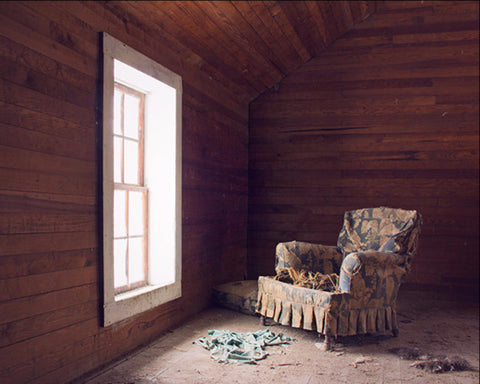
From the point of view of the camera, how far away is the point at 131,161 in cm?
341

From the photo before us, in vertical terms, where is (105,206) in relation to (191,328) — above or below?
above

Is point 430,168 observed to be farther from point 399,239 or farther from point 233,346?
point 233,346

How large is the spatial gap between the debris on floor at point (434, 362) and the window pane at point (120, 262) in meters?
2.05

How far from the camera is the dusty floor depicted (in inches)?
105

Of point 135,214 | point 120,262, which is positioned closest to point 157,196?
point 135,214

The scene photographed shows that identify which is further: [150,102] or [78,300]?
[150,102]

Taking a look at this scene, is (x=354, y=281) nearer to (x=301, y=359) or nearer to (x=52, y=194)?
(x=301, y=359)

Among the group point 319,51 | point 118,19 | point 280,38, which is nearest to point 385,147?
point 319,51

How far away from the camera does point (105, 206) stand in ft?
8.95

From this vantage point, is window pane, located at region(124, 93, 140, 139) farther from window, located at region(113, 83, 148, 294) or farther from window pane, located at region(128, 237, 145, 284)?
window pane, located at region(128, 237, 145, 284)

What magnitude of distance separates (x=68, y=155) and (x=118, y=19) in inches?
41.4

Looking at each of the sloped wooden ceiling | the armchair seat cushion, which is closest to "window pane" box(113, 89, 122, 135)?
the sloped wooden ceiling

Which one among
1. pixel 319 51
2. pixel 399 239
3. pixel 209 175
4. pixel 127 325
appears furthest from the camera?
pixel 319 51

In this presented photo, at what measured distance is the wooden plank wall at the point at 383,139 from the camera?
4.96m
